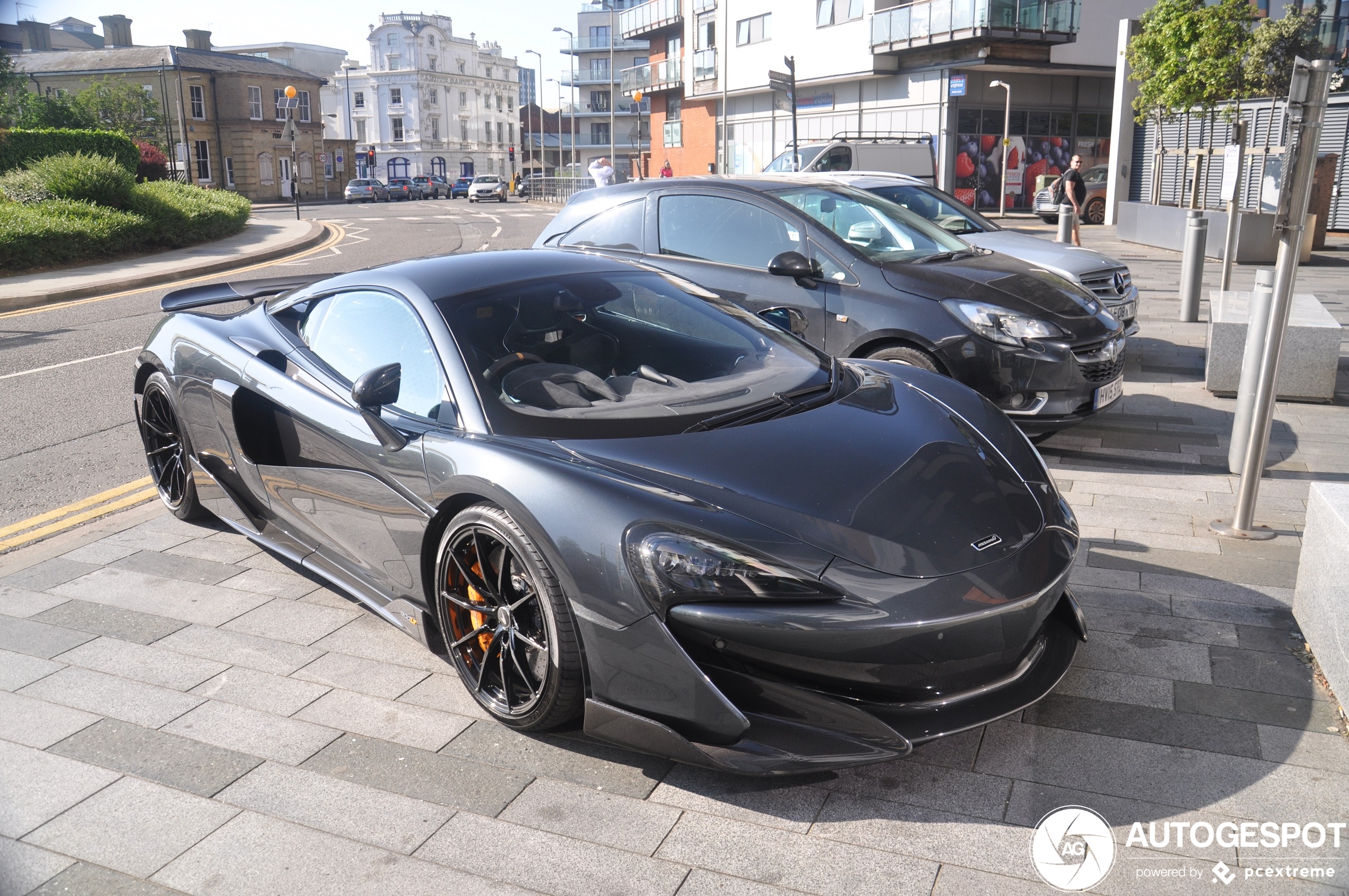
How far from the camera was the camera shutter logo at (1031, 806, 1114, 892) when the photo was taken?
7.93 feet

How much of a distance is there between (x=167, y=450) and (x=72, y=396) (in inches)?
151

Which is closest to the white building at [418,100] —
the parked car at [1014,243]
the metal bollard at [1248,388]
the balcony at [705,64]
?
the balcony at [705,64]

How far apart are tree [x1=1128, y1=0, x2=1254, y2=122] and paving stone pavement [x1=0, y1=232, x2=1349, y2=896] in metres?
17.2

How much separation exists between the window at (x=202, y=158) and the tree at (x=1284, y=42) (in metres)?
55.2

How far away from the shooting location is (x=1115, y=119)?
26.9 meters

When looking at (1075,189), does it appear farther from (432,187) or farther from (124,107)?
(432,187)

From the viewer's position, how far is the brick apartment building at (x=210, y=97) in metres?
59.5

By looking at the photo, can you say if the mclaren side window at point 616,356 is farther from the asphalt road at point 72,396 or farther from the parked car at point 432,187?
the parked car at point 432,187

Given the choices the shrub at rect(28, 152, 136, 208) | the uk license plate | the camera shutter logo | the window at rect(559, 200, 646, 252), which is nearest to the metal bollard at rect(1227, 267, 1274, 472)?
the uk license plate

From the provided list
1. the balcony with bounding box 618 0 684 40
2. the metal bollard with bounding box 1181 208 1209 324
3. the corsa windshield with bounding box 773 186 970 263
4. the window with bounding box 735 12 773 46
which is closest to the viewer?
the corsa windshield with bounding box 773 186 970 263

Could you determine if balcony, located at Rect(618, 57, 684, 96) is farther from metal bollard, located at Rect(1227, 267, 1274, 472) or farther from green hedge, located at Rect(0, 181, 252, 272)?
metal bollard, located at Rect(1227, 267, 1274, 472)

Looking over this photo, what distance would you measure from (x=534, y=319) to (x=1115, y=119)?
27208mm

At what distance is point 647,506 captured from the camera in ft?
9.12

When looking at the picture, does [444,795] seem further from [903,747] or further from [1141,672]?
[1141,672]
